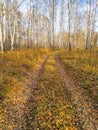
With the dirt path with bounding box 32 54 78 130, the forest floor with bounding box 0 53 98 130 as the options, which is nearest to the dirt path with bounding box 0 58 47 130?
the forest floor with bounding box 0 53 98 130

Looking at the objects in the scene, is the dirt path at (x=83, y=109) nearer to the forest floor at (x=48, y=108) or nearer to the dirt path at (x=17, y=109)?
the forest floor at (x=48, y=108)

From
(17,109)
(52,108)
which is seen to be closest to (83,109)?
(52,108)

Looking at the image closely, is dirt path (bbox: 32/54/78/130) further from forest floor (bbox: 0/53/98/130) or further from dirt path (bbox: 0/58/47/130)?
dirt path (bbox: 0/58/47/130)

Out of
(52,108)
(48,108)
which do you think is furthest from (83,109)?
(48,108)

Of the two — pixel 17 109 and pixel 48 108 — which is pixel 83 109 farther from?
pixel 17 109

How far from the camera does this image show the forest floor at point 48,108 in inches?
249

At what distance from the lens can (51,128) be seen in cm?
605

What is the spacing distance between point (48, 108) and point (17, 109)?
128 cm

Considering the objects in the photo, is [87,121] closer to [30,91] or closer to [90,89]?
[90,89]

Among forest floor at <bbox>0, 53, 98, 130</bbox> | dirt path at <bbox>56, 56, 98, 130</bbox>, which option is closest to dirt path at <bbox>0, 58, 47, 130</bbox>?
forest floor at <bbox>0, 53, 98, 130</bbox>

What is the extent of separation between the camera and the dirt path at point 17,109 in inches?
249

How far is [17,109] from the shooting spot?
295 inches

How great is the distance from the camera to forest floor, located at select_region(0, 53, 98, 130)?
6316 millimetres

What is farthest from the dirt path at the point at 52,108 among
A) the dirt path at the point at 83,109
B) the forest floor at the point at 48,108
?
the dirt path at the point at 83,109
